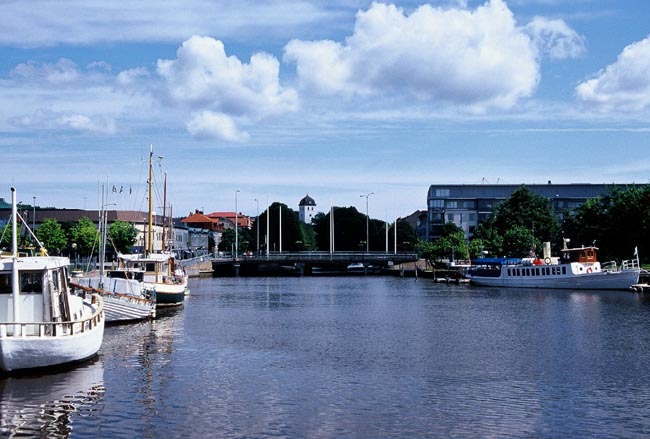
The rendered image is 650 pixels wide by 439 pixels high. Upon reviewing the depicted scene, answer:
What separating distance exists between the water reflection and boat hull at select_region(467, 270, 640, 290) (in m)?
94.0

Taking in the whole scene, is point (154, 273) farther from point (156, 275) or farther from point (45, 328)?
point (45, 328)

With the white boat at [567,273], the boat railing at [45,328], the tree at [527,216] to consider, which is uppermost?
the tree at [527,216]

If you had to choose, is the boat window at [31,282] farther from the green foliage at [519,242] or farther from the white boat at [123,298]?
the green foliage at [519,242]

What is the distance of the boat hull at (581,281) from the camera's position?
388 ft

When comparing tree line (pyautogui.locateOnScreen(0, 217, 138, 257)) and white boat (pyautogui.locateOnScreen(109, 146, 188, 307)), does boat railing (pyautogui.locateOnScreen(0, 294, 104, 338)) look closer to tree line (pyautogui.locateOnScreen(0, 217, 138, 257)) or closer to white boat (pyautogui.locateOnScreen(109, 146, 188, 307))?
white boat (pyautogui.locateOnScreen(109, 146, 188, 307))

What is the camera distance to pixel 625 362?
45344mm

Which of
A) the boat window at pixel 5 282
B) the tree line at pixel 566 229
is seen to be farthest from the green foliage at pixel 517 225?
the boat window at pixel 5 282

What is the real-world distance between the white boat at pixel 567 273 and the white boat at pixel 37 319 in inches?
3658

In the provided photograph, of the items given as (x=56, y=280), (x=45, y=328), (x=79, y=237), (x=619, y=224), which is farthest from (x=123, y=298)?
(x=79, y=237)

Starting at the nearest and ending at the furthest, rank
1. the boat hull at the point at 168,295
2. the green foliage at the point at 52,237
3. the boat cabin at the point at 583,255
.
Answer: the boat hull at the point at 168,295 → the boat cabin at the point at 583,255 → the green foliage at the point at 52,237

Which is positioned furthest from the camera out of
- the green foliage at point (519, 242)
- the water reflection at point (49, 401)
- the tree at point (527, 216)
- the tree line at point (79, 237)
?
the tree at point (527, 216)

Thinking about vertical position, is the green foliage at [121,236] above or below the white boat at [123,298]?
above

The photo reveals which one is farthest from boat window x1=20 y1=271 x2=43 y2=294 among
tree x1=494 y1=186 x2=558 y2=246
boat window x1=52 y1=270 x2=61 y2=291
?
tree x1=494 y1=186 x2=558 y2=246

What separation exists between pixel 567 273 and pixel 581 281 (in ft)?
8.67
